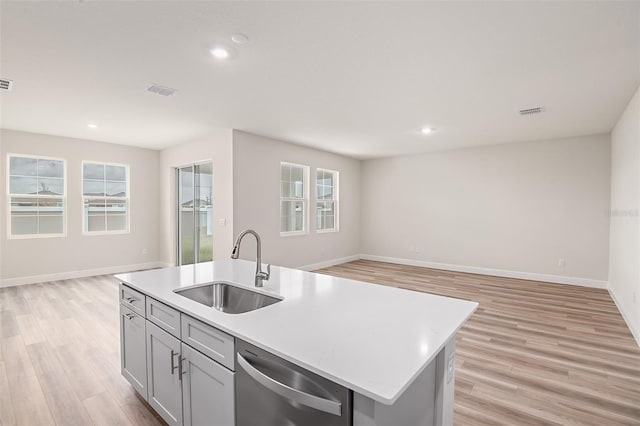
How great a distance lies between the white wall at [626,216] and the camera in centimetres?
325

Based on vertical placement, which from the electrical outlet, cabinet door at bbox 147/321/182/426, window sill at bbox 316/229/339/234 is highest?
window sill at bbox 316/229/339/234

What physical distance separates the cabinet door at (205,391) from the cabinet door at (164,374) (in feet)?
0.24

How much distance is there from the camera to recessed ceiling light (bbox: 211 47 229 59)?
2469 millimetres

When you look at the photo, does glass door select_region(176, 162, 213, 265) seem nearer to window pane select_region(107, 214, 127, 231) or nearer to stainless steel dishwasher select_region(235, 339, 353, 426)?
window pane select_region(107, 214, 127, 231)

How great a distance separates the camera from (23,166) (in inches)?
204

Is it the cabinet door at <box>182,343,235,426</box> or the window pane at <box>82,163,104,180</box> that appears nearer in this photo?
the cabinet door at <box>182,343,235,426</box>

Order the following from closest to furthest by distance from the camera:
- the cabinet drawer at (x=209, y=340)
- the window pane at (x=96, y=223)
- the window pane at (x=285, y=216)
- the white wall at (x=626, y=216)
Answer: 1. the cabinet drawer at (x=209, y=340)
2. the white wall at (x=626, y=216)
3. the window pane at (x=96, y=223)
4. the window pane at (x=285, y=216)

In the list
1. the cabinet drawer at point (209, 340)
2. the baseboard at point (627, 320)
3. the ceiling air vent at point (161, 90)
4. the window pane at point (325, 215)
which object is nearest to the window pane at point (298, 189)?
the window pane at point (325, 215)

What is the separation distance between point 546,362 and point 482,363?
1.80 ft

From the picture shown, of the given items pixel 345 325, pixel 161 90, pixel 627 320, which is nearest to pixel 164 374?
pixel 345 325

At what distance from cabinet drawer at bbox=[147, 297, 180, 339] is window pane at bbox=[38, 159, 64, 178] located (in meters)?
5.30

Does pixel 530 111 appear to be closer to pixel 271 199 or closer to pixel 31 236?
pixel 271 199

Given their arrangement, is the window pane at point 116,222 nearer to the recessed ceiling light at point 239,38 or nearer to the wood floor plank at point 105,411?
the wood floor plank at point 105,411

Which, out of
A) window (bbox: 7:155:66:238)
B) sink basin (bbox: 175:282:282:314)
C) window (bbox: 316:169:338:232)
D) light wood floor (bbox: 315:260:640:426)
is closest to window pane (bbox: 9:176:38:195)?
window (bbox: 7:155:66:238)
